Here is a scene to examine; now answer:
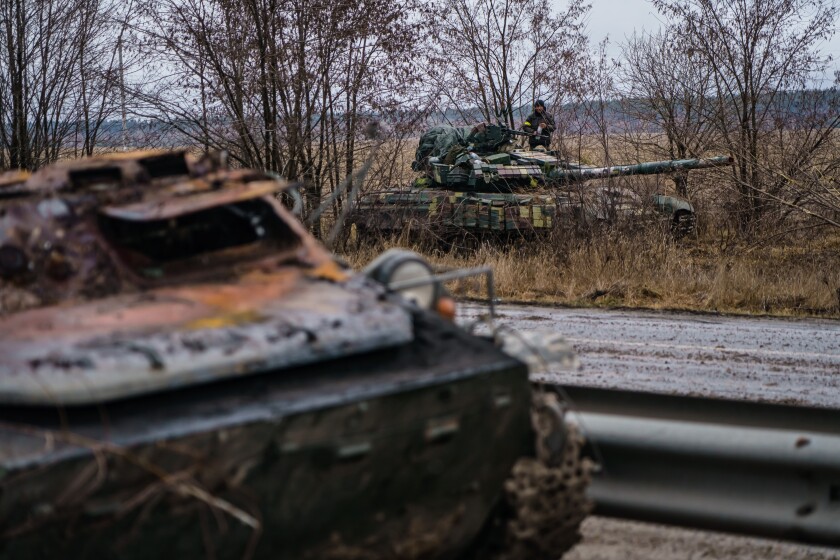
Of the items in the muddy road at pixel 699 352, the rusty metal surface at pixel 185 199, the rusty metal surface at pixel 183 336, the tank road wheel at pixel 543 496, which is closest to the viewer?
the rusty metal surface at pixel 183 336

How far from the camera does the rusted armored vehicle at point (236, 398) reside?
107 inches

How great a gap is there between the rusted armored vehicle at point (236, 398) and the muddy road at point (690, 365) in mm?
1219

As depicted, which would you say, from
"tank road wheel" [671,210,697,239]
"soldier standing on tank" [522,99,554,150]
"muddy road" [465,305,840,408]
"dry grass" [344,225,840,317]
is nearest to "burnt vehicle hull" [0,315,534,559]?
"muddy road" [465,305,840,408]

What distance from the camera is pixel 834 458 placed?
11.8 ft

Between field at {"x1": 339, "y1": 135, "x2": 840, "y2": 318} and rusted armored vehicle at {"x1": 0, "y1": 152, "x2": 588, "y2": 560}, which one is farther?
field at {"x1": 339, "y1": 135, "x2": 840, "y2": 318}

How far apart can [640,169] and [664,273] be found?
360 cm

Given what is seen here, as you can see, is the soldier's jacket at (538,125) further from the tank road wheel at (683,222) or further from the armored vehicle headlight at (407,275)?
the armored vehicle headlight at (407,275)

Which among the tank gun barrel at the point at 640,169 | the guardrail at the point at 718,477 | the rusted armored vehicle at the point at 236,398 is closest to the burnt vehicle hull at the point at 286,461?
the rusted armored vehicle at the point at 236,398

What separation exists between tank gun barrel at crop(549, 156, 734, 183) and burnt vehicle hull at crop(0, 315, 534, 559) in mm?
13588

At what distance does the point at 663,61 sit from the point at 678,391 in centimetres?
1371

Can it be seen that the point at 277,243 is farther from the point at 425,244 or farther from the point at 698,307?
the point at 425,244

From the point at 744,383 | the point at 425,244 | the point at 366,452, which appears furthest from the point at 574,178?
the point at 366,452

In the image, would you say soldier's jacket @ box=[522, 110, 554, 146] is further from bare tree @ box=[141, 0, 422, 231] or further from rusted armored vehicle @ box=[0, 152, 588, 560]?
rusted armored vehicle @ box=[0, 152, 588, 560]

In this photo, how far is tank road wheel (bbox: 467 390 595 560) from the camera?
341 centimetres
